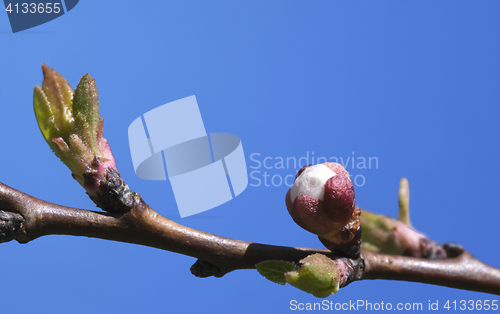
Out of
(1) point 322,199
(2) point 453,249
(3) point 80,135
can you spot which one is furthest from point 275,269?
(2) point 453,249

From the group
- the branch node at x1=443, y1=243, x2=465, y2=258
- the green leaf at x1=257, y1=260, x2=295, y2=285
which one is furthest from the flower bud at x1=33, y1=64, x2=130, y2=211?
the branch node at x1=443, y1=243, x2=465, y2=258

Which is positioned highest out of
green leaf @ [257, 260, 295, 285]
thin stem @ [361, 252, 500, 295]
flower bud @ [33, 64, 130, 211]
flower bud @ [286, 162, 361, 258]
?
flower bud @ [33, 64, 130, 211]

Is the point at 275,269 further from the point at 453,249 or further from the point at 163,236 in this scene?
the point at 453,249

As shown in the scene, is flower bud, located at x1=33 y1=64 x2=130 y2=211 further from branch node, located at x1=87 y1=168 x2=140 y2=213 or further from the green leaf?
the green leaf

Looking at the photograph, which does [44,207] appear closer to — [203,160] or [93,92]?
[93,92]

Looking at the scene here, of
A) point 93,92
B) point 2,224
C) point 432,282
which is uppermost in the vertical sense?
point 93,92

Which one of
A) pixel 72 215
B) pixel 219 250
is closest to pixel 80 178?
pixel 72 215

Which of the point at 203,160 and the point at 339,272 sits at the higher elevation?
the point at 203,160
